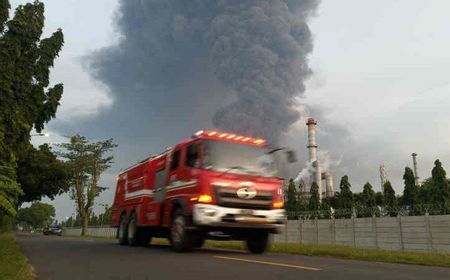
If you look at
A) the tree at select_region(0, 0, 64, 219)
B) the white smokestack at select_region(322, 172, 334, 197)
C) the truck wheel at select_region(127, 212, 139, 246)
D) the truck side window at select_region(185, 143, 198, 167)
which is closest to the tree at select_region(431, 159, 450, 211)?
the tree at select_region(0, 0, 64, 219)

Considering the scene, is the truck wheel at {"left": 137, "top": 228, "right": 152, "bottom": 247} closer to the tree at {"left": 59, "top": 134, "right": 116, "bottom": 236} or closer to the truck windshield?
the truck windshield

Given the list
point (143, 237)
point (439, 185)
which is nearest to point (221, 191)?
point (143, 237)

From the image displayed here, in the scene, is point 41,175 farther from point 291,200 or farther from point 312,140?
point 312,140

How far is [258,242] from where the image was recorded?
46.0ft

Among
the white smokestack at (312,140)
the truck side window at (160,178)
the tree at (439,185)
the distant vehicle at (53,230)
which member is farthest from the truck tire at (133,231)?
the white smokestack at (312,140)

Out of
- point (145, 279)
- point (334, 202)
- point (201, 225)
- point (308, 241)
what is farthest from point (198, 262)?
point (334, 202)

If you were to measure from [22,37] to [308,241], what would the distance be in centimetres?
2099

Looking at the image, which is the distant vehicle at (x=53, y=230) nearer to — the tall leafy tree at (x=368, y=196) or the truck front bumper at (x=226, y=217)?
the tall leafy tree at (x=368, y=196)

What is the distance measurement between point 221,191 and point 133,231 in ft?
21.8

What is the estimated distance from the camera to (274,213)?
1254 cm

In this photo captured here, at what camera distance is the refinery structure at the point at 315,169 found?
99.0 metres

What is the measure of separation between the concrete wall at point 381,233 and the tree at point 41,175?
25.0 meters

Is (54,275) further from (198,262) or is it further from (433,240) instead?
(433,240)

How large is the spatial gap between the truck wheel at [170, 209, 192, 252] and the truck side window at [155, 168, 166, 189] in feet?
5.97
